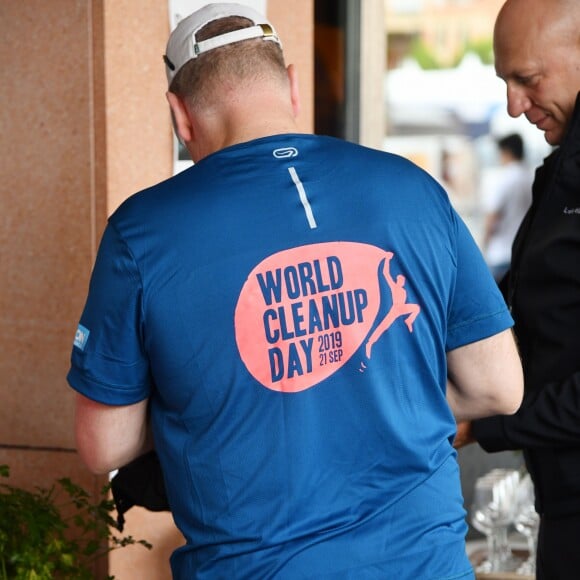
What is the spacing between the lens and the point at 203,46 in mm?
1807

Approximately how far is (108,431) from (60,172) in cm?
104

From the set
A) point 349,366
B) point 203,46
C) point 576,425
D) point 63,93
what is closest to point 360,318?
point 349,366

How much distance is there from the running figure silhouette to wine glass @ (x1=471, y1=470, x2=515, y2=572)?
5.79ft

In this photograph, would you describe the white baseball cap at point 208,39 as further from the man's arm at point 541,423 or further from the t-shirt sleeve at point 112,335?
the man's arm at point 541,423

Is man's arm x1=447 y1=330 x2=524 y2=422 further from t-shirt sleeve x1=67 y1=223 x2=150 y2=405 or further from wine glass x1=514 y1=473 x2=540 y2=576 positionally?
wine glass x1=514 y1=473 x2=540 y2=576

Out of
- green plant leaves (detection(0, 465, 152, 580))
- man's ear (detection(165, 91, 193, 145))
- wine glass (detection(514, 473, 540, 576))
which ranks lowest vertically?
wine glass (detection(514, 473, 540, 576))

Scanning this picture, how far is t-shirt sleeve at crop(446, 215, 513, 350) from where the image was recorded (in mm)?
1848

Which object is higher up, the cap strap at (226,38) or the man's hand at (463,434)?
the cap strap at (226,38)

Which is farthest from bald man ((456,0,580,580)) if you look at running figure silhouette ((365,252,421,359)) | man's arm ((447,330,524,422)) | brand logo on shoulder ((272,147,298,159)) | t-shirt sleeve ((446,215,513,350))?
brand logo on shoulder ((272,147,298,159))

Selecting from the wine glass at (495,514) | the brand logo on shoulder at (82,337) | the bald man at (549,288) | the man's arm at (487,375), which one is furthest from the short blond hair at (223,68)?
the wine glass at (495,514)

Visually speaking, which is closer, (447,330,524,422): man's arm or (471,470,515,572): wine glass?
(447,330,524,422): man's arm

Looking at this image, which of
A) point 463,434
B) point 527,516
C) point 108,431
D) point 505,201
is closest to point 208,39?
point 108,431

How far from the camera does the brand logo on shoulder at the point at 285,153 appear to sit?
1729 mm

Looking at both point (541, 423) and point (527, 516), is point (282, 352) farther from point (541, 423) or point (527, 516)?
point (527, 516)
